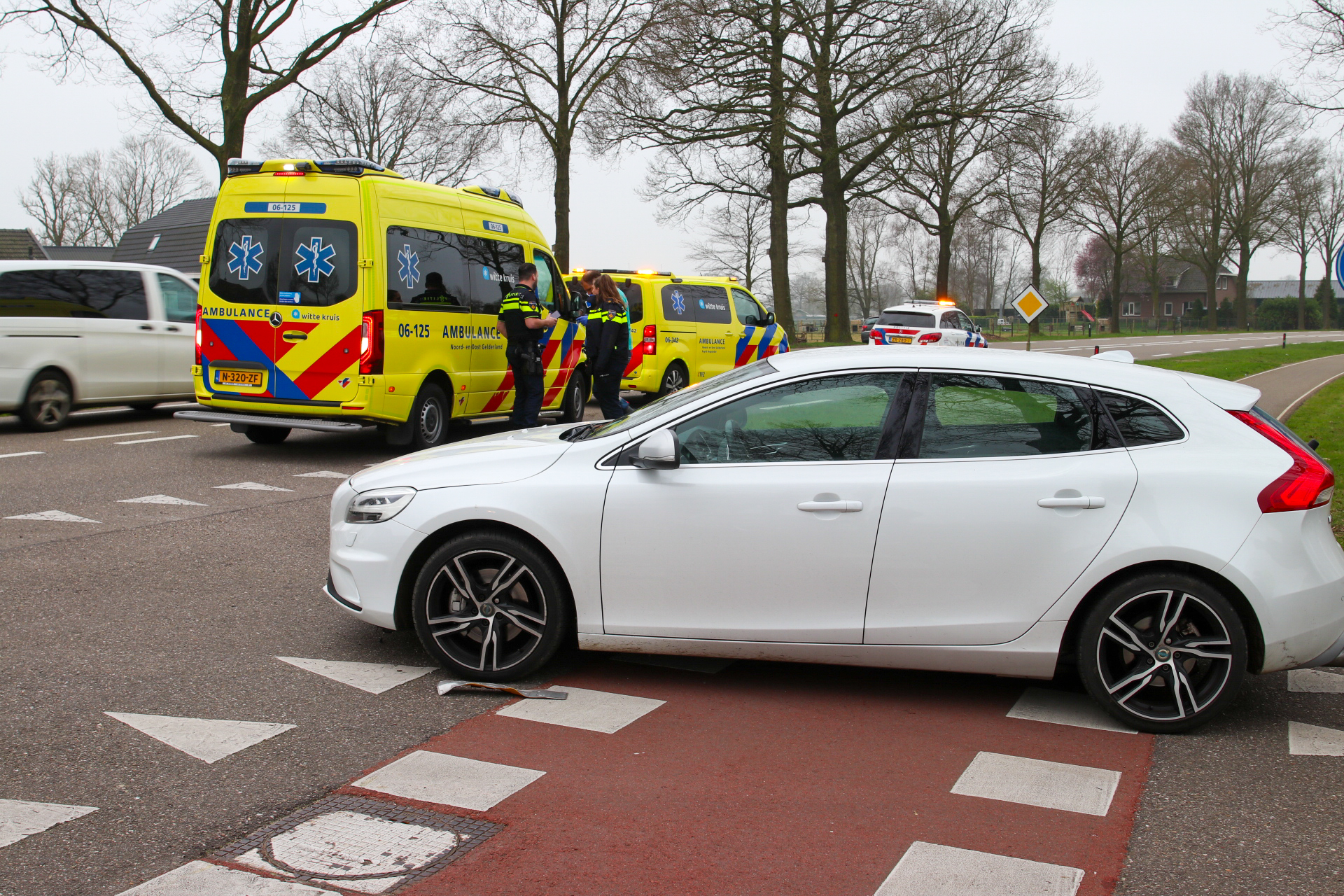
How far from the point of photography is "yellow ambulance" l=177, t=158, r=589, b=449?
1002cm

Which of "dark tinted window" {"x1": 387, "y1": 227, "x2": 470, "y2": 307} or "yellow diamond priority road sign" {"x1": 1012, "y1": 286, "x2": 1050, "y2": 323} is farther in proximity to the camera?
"yellow diamond priority road sign" {"x1": 1012, "y1": 286, "x2": 1050, "y2": 323}

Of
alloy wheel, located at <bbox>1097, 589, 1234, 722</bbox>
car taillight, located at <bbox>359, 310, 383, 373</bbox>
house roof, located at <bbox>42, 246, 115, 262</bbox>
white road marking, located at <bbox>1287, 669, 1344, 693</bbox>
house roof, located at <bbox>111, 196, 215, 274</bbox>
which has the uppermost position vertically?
house roof, located at <bbox>42, 246, 115, 262</bbox>

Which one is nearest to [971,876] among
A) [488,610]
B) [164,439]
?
[488,610]

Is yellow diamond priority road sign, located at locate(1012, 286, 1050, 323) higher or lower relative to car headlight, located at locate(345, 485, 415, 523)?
higher

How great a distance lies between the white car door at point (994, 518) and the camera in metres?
4.18

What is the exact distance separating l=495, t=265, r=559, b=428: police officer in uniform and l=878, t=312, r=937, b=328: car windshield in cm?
1348

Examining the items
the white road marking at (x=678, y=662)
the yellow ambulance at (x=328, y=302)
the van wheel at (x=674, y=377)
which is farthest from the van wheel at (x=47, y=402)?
the white road marking at (x=678, y=662)

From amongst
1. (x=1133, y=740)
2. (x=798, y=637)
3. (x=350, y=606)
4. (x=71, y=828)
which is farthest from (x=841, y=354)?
(x=71, y=828)

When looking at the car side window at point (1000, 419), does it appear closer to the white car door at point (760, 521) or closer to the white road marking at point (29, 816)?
the white car door at point (760, 521)

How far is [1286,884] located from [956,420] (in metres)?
1.94

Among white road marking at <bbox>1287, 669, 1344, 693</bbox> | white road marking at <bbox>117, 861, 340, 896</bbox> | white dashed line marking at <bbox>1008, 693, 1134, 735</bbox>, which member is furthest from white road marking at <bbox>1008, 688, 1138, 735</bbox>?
white road marking at <bbox>117, 861, 340, 896</bbox>

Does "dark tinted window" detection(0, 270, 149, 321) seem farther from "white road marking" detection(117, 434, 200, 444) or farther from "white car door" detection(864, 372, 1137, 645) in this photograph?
"white car door" detection(864, 372, 1137, 645)

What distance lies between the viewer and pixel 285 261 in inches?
398

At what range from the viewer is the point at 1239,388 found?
4602 millimetres
